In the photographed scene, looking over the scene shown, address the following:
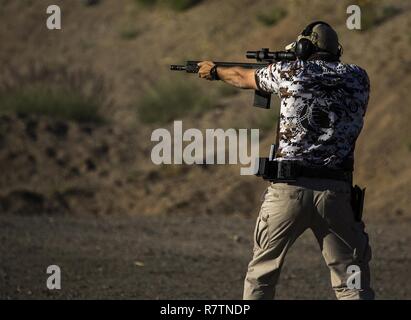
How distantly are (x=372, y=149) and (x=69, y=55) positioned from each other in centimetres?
1165

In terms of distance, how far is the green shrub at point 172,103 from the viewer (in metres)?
22.9

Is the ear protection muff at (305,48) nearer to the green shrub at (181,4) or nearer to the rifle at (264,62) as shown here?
the rifle at (264,62)

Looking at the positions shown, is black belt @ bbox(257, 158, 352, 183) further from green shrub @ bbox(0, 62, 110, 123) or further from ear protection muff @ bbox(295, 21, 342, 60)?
green shrub @ bbox(0, 62, 110, 123)

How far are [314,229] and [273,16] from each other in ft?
64.2

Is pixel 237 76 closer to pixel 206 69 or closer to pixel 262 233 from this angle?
pixel 206 69

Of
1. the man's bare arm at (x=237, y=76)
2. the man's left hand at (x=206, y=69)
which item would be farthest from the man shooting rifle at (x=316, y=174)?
the man's left hand at (x=206, y=69)

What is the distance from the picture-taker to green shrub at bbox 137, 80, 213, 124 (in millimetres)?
22938

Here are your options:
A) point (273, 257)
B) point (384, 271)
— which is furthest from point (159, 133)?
point (273, 257)

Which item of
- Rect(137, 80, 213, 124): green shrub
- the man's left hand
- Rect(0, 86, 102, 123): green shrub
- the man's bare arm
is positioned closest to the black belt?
the man's bare arm

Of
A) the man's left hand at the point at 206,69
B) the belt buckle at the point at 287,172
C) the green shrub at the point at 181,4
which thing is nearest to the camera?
the belt buckle at the point at 287,172

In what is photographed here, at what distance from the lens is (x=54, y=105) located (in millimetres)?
23094

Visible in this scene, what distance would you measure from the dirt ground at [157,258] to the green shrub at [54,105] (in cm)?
690

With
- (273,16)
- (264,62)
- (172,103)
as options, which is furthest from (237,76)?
(273,16)

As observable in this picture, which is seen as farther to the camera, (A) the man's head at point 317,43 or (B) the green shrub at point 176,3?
(B) the green shrub at point 176,3
